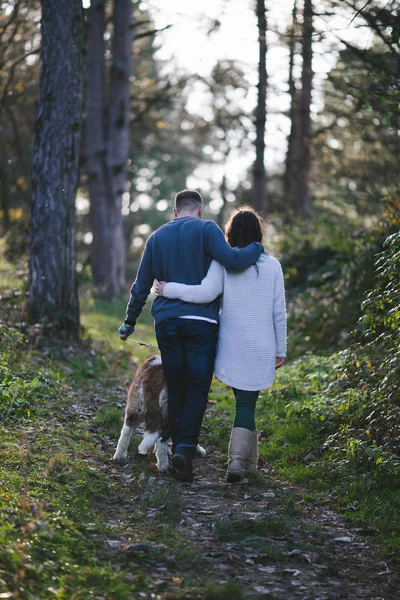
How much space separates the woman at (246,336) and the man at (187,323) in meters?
0.10

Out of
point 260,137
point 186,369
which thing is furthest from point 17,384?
point 260,137

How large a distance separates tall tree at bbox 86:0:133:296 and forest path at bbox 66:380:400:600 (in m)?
13.3

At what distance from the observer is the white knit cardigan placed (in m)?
6.23

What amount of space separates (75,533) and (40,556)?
1.72ft

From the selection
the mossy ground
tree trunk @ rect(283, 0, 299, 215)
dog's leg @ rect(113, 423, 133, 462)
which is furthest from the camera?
tree trunk @ rect(283, 0, 299, 215)

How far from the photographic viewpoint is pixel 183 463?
19.7 ft

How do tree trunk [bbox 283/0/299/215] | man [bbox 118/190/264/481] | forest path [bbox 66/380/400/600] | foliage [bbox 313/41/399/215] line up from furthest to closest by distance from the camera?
tree trunk [bbox 283/0/299/215], foliage [bbox 313/41/399/215], man [bbox 118/190/264/481], forest path [bbox 66/380/400/600]

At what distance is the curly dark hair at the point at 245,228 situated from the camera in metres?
6.46

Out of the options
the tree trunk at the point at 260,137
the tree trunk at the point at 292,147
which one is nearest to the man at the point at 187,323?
the tree trunk at the point at 260,137

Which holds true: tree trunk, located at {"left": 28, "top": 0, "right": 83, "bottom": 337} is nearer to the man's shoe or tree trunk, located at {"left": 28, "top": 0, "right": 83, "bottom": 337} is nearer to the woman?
the woman

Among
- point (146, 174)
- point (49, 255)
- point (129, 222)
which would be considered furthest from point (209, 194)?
point (49, 255)

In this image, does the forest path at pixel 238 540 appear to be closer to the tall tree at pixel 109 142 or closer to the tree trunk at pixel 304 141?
the tall tree at pixel 109 142

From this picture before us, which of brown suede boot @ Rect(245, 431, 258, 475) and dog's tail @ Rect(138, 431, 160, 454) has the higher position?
dog's tail @ Rect(138, 431, 160, 454)

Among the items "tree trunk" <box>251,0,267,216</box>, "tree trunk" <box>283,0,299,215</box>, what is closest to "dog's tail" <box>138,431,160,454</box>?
"tree trunk" <box>251,0,267,216</box>
